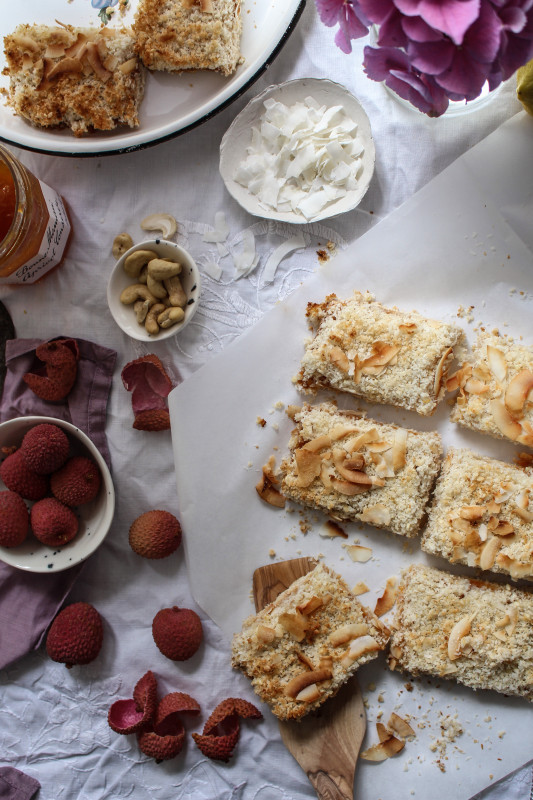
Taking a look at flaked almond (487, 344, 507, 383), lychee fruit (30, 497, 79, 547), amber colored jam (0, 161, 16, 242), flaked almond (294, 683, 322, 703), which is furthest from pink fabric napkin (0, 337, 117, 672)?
flaked almond (487, 344, 507, 383)

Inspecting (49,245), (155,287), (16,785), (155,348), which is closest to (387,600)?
(155,348)

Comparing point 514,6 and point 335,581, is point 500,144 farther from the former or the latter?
point 335,581

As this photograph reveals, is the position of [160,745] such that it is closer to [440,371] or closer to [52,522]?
[52,522]

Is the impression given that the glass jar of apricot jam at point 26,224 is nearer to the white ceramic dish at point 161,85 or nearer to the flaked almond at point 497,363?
the white ceramic dish at point 161,85

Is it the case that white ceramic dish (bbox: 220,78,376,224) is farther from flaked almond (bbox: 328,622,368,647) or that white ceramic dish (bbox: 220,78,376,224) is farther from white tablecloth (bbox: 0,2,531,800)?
flaked almond (bbox: 328,622,368,647)

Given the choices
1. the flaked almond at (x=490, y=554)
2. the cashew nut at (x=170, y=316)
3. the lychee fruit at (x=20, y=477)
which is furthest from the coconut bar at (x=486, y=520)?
the lychee fruit at (x=20, y=477)
